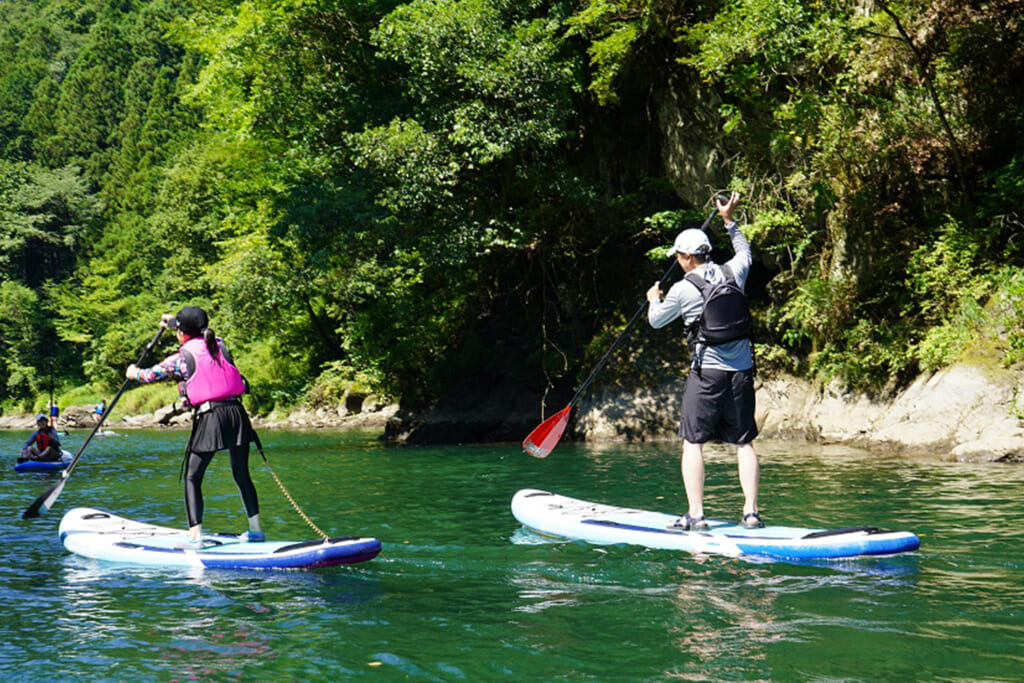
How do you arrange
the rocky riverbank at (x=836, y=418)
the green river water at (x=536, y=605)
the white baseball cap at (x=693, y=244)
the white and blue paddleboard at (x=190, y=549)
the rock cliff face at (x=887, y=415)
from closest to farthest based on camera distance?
the green river water at (x=536, y=605) < the white and blue paddleboard at (x=190, y=549) < the white baseball cap at (x=693, y=244) < the rock cliff face at (x=887, y=415) < the rocky riverbank at (x=836, y=418)

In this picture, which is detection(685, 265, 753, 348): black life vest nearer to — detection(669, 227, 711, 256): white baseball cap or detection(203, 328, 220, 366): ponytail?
detection(669, 227, 711, 256): white baseball cap

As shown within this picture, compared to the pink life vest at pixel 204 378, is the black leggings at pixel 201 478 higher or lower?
lower

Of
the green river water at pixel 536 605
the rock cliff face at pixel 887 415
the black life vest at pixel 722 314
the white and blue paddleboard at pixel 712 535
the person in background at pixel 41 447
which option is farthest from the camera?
the person in background at pixel 41 447

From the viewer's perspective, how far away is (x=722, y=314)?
22.4 ft

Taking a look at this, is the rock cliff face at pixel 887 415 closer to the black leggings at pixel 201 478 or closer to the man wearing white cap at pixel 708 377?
the man wearing white cap at pixel 708 377

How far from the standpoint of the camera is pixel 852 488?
33.5 feet

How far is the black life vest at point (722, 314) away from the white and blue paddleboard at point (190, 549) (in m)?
2.78

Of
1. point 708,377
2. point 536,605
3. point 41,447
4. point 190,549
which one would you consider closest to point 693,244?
point 708,377

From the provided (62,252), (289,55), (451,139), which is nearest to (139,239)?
(62,252)

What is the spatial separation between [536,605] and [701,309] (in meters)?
2.54

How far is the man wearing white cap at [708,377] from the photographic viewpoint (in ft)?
22.5

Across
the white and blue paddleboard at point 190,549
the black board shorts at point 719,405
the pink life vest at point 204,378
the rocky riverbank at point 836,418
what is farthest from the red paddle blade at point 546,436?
the rocky riverbank at point 836,418

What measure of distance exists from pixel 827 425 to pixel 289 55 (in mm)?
13763

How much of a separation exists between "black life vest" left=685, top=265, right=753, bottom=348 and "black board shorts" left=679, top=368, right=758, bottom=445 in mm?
251
